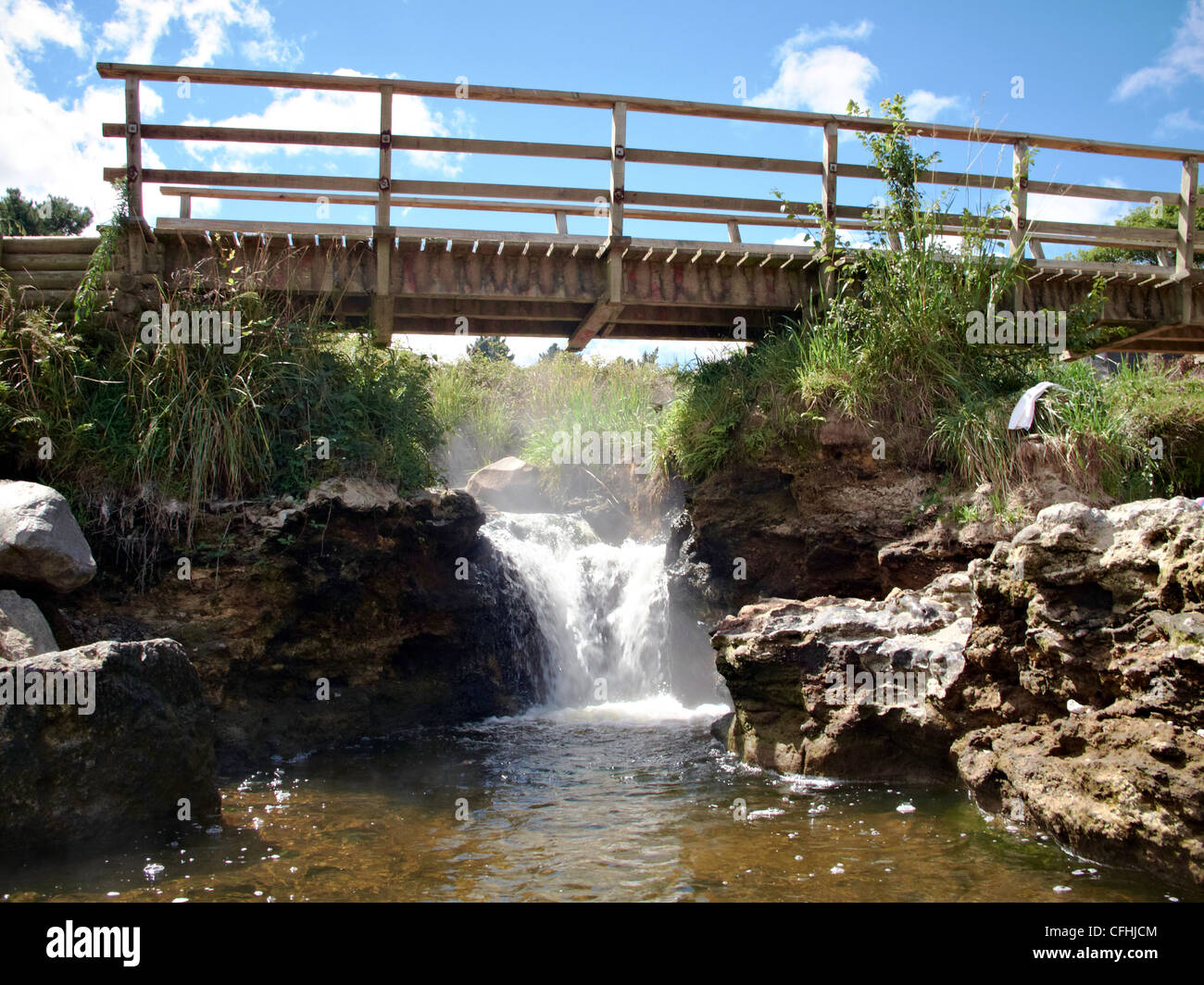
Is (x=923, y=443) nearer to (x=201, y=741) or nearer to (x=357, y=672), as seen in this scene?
(x=357, y=672)

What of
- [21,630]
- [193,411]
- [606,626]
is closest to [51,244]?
[193,411]

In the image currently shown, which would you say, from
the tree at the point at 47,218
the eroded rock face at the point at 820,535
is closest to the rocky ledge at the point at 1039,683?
the eroded rock face at the point at 820,535

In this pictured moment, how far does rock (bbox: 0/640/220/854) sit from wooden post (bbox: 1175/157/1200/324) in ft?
37.3

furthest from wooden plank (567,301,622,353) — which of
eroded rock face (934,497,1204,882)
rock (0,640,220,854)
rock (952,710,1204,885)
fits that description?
rock (952,710,1204,885)

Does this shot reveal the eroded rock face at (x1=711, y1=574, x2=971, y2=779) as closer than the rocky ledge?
No

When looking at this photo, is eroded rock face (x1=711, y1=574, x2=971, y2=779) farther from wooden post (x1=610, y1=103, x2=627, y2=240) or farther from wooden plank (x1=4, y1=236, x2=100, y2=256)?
wooden plank (x1=4, y1=236, x2=100, y2=256)

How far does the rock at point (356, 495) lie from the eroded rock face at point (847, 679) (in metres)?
3.31

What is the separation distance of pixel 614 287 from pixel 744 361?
6.32 feet

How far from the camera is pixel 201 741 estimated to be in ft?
18.8

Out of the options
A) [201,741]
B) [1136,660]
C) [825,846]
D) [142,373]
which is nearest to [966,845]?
[825,846]

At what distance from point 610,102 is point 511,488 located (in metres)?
7.03

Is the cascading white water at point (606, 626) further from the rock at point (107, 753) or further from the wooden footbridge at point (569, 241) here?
the rock at point (107, 753)

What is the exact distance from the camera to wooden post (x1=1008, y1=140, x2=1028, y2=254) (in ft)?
32.8

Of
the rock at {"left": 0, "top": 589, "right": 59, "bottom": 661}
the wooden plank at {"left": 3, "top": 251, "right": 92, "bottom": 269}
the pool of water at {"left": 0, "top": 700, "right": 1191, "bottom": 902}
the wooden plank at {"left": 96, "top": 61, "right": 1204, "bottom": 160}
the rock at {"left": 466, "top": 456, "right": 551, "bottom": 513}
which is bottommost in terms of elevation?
the pool of water at {"left": 0, "top": 700, "right": 1191, "bottom": 902}
